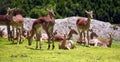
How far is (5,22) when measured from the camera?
27484 millimetres

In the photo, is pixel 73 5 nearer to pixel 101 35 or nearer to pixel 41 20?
pixel 101 35

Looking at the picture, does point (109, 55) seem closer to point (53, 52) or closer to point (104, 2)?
point (53, 52)

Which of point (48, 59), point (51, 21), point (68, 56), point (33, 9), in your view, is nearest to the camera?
point (48, 59)

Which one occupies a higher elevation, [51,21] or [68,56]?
[51,21]

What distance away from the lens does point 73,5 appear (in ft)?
152

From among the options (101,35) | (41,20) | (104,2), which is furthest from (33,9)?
(41,20)

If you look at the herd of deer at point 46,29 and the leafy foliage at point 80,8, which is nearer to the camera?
the herd of deer at point 46,29

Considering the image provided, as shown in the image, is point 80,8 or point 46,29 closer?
point 46,29

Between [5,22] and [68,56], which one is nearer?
[68,56]

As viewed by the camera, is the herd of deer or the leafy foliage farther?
the leafy foliage

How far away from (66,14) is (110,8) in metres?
5.01

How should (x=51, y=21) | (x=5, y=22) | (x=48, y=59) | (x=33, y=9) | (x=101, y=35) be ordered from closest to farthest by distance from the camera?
(x=48, y=59) → (x=51, y=21) → (x=5, y=22) → (x=101, y=35) → (x=33, y=9)

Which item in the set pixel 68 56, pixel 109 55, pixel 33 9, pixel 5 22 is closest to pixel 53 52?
pixel 68 56

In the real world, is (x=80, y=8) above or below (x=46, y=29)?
below
